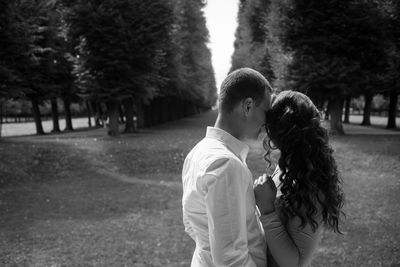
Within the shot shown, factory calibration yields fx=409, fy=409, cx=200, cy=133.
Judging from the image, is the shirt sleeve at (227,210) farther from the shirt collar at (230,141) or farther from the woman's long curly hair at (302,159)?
the woman's long curly hair at (302,159)

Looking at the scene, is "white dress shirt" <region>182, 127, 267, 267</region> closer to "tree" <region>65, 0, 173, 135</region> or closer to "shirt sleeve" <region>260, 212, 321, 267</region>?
"shirt sleeve" <region>260, 212, 321, 267</region>

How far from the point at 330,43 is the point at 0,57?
17.7 metres

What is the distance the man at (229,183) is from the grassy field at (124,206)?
192 inches

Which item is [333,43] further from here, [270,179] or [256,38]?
[270,179]

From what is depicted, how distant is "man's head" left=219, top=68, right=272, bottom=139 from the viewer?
2.25m

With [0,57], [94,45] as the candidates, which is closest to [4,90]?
[0,57]

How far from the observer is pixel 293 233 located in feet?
7.80

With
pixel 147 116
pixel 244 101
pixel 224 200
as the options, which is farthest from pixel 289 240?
pixel 147 116

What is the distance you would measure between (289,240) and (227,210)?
1.88 feet

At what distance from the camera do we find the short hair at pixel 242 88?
224 cm

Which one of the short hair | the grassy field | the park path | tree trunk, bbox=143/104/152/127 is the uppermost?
the short hair

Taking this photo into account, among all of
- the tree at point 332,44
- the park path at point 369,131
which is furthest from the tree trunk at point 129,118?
the park path at point 369,131

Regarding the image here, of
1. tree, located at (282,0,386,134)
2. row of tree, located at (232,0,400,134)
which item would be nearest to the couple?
row of tree, located at (232,0,400,134)

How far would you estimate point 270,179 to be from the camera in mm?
2385
